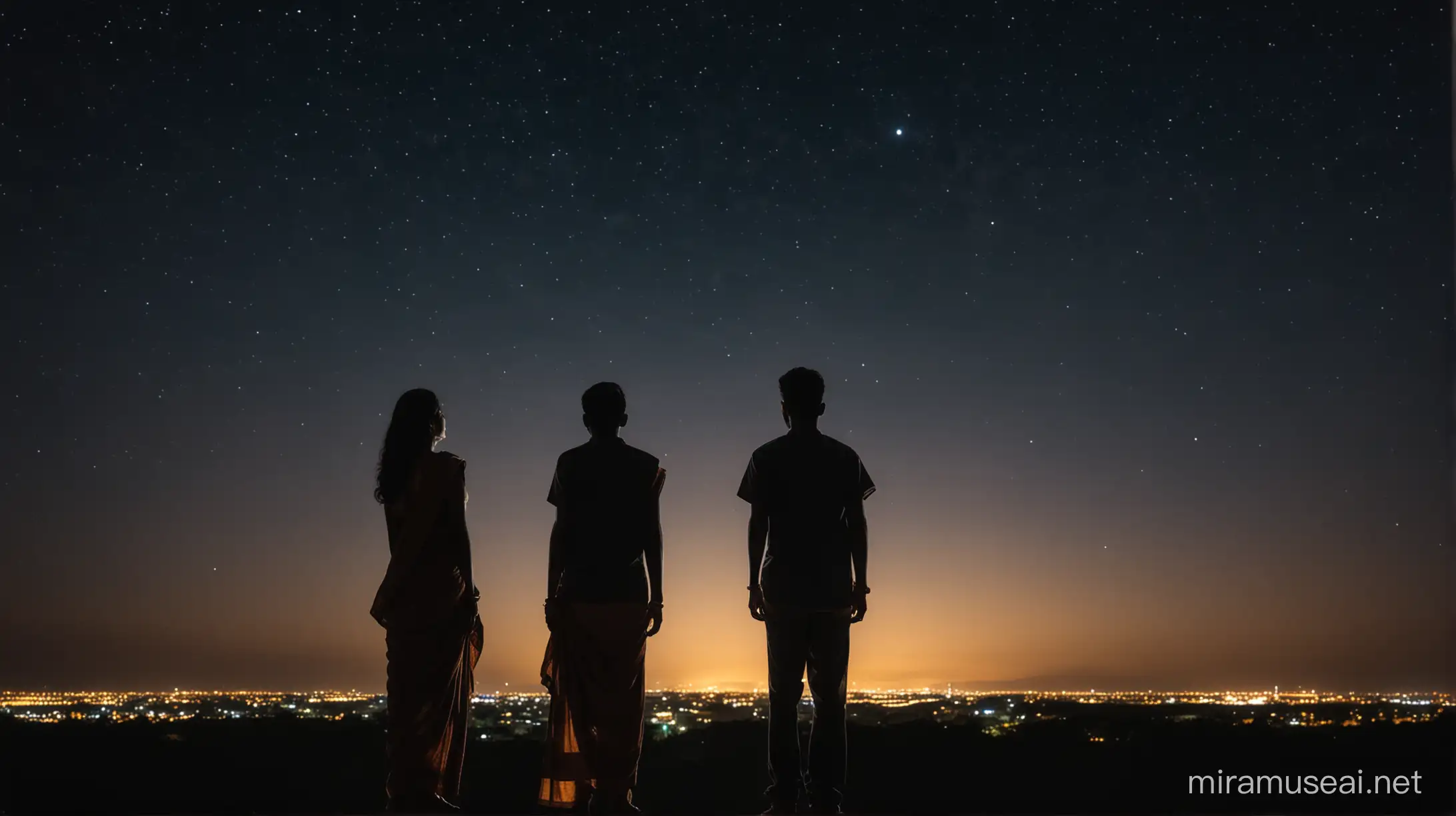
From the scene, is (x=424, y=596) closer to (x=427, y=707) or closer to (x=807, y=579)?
(x=427, y=707)

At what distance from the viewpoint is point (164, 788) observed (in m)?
8.54

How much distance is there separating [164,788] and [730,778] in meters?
5.61

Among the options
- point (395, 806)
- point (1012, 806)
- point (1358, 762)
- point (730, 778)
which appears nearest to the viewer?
point (395, 806)

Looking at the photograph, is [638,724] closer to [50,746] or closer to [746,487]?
[746,487]

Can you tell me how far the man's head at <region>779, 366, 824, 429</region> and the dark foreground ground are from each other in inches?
85.5

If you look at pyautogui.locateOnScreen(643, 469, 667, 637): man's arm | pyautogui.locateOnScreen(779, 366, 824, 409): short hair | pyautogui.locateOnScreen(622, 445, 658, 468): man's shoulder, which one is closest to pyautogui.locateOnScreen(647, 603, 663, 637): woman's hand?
pyautogui.locateOnScreen(643, 469, 667, 637): man's arm

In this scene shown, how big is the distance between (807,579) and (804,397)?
1007mm

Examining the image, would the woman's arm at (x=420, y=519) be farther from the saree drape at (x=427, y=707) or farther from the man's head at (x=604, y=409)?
the man's head at (x=604, y=409)

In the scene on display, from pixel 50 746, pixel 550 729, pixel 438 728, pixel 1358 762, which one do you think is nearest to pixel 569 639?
pixel 550 729

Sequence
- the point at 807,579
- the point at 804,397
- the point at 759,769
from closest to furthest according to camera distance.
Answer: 1. the point at 807,579
2. the point at 804,397
3. the point at 759,769

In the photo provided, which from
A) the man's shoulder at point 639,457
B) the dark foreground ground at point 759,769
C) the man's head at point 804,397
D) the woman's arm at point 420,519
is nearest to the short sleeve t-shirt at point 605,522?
the man's shoulder at point 639,457

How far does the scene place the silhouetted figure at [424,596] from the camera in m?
4.50

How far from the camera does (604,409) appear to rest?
4715mm

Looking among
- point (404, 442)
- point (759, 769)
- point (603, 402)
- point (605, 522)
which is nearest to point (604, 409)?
point (603, 402)
